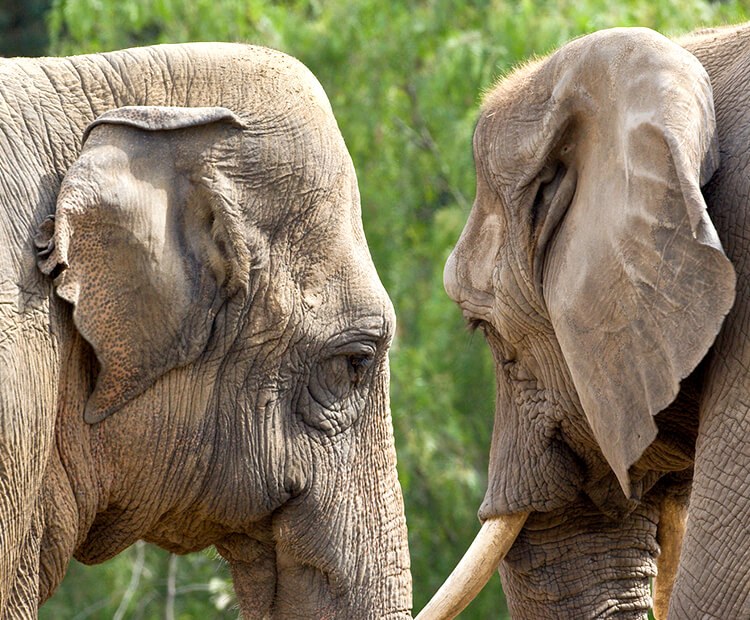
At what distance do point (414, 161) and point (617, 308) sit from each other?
7416 mm

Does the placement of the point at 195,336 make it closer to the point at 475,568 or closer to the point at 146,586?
the point at 475,568

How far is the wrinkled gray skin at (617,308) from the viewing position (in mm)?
2932

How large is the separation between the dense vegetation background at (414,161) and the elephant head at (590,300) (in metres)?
4.92

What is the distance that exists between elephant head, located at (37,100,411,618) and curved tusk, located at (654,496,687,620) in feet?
3.13

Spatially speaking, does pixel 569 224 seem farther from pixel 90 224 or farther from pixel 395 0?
pixel 395 0

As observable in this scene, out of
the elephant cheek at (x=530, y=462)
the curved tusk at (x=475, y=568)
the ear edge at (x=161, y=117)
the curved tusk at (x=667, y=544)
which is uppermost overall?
the ear edge at (x=161, y=117)

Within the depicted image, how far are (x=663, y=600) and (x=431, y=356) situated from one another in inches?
211

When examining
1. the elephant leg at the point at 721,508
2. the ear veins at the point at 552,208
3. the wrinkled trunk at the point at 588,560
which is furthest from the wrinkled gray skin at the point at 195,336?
the elephant leg at the point at 721,508

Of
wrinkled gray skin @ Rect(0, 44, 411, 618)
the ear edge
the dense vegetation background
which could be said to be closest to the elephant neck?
wrinkled gray skin @ Rect(0, 44, 411, 618)

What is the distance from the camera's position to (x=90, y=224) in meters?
2.87

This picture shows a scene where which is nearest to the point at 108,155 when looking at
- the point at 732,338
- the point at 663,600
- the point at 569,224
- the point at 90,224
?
the point at 90,224

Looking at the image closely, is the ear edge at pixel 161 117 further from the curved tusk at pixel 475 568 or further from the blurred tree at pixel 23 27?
the blurred tree at pixel 23 27

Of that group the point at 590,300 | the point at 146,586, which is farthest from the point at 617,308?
the point at 146,586

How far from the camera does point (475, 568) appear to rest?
386 cm
